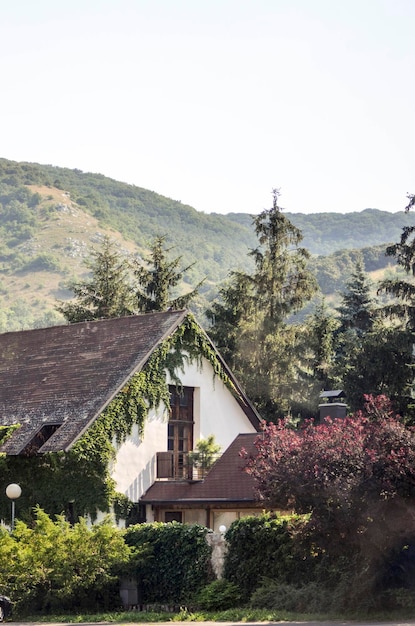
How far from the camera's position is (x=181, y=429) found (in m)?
39.1

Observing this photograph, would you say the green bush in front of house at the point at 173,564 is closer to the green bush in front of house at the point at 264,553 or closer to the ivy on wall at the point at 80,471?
the green bush in front of house at the point at 264,553

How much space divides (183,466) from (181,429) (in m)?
1.45

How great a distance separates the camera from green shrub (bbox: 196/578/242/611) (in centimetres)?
2606

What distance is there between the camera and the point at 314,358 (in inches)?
2256

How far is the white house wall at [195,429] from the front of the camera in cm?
3591

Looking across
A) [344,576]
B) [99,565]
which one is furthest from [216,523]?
[344,576]

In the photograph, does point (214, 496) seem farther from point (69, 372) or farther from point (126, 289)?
point (126, 289)

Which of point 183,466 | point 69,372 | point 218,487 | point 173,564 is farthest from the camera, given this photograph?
point 183,466

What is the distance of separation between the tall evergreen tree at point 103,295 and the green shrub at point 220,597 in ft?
111

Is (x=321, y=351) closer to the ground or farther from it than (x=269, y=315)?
closer to the ground

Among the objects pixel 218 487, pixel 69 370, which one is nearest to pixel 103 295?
pixel 69 370

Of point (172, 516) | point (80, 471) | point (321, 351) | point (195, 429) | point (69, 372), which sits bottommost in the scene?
point (172, 516)

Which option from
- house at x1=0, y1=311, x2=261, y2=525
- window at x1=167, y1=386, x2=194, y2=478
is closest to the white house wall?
house at x1=0, y1=311, x2=261, y2=525

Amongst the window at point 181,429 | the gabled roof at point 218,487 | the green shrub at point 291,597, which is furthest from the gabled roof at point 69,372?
the green shrub at point 291,597
